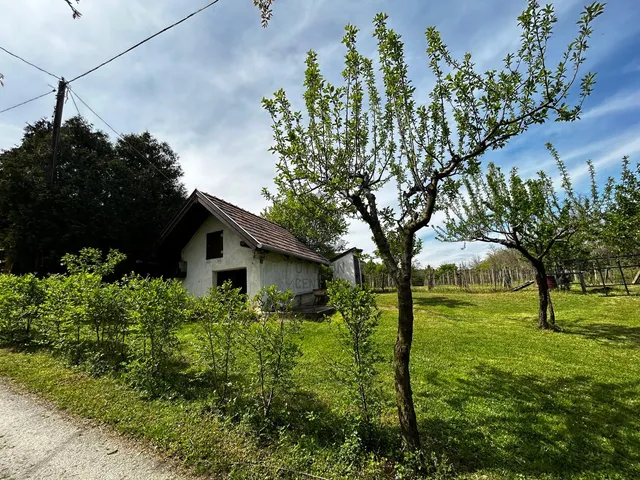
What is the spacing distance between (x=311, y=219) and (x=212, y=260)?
967cm

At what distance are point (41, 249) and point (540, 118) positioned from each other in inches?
781

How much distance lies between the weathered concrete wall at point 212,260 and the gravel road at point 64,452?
8.12 metres

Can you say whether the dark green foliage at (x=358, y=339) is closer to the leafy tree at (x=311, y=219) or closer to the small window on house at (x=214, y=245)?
the leafy tree at (x=311, y=219)

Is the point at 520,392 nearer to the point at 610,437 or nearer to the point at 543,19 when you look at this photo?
the point at 610,437

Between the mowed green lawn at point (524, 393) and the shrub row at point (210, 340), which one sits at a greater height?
the shrub row at point (210, 340)

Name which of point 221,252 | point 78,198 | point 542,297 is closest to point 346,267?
point 221,252

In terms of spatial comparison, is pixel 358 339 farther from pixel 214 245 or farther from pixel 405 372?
pixel 214 245

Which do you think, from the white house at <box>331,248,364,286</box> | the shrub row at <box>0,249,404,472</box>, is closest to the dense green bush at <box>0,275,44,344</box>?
the shrub row at <box>0,249,404,472</box>

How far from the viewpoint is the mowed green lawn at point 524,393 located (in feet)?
10.8

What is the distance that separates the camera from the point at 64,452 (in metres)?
3.42

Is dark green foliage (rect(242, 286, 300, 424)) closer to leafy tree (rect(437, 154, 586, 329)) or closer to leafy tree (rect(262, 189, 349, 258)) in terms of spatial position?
leafy tree (rect(262, 189, 349, 258))

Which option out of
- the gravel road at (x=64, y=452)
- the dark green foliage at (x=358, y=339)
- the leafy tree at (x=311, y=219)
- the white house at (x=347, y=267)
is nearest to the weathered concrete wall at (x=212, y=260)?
the leafy tree at (x=311, y=219)

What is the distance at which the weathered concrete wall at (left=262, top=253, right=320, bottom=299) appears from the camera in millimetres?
12938

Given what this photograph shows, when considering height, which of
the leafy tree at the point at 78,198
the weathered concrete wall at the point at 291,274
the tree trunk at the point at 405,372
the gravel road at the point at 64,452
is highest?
the leafy tree at the point at 78,198
